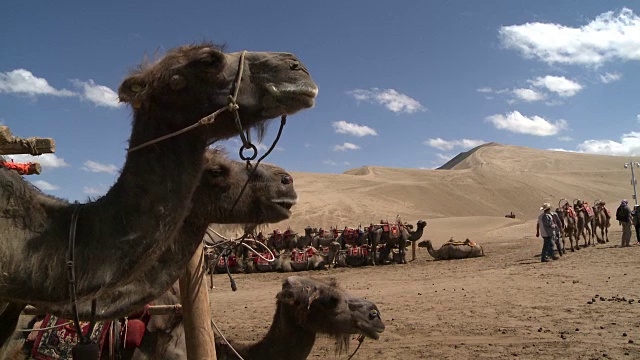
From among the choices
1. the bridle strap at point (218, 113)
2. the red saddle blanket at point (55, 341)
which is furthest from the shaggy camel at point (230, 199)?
the red saddle blanket at point (55, 341)

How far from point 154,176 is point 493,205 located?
65.5m

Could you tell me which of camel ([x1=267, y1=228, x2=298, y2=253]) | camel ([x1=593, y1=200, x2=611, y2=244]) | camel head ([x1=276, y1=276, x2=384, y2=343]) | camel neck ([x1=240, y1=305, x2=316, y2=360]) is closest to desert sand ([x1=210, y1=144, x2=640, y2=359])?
camel head ([x1=276, y1=276, x2=384, y2=343])

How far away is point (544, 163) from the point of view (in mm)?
105250

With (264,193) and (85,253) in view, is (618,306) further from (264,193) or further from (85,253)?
(85,253)

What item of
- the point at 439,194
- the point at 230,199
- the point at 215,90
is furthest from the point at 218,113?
the point at 439,194

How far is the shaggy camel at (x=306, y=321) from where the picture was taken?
5426 millimetres

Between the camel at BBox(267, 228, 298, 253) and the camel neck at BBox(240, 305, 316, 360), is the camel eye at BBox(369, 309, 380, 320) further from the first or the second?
the camel at BBox(267, 228, 298, 253)

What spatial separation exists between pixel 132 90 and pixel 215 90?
0.43 metres

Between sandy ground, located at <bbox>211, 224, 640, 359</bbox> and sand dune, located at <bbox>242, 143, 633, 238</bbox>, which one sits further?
sand dune, located at <bbox>242, 143, 633, 238</bbox>

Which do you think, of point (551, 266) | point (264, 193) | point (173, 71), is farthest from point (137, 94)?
point (551, 266)

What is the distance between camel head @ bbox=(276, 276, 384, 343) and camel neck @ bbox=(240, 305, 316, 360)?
63 millimetres

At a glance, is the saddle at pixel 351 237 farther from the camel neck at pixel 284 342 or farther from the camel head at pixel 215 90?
the camel head at pixel 215 90

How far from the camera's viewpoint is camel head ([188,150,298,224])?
147 inches

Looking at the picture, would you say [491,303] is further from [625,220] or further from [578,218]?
[625,220]
